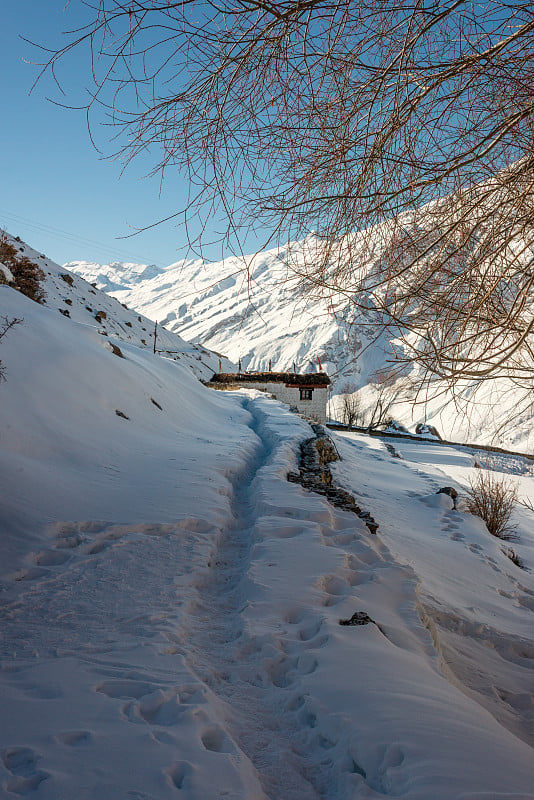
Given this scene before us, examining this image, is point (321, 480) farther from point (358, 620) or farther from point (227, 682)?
point (227, 682)

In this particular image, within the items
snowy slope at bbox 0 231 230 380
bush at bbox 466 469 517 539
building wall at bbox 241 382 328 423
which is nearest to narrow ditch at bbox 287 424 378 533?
bush at bbox 466 469 517 539

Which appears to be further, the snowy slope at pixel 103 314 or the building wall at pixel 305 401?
the snowy slope at pixel 103 314

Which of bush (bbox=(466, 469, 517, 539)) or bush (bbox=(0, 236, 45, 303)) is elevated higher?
bush (bbox=(0, 236, 45, 303))

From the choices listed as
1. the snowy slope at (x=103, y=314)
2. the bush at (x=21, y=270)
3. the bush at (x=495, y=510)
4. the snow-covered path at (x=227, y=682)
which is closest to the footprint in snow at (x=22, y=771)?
the snow-covered path at (x=227, y=682)

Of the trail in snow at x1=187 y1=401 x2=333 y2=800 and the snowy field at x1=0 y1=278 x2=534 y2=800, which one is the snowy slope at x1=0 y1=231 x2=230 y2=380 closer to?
the snowy field at x1=0 y1=278 x2=534 y2=800

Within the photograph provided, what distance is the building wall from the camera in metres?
22.5

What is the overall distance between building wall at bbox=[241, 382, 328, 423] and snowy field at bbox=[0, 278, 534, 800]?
1677 cm

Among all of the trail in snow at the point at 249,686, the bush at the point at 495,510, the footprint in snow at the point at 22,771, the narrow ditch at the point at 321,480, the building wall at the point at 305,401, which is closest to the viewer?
the footprint in snow at the point at 22,771

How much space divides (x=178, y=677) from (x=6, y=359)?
448 cm

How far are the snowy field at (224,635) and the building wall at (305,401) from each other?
16.8 metres

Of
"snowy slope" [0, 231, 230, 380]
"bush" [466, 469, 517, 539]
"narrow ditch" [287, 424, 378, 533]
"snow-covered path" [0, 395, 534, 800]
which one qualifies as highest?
"snowy slope" [0, 231, 230, 380]

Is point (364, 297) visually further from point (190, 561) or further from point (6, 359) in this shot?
point (6, 359)

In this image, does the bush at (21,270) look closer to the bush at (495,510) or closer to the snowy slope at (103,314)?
the snowy slope at (103,314)

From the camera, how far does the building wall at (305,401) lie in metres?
22.5
